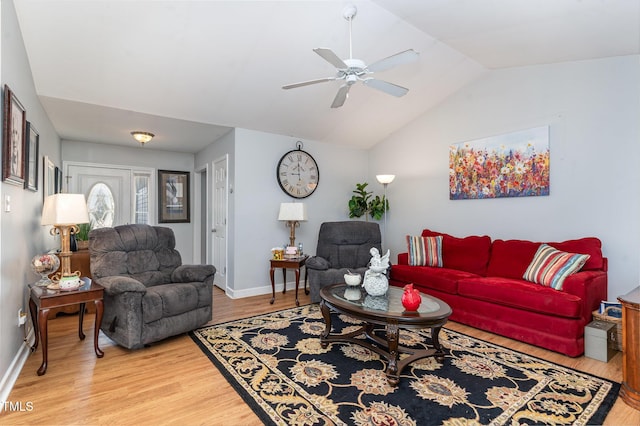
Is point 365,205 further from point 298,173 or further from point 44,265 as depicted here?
point 44,265

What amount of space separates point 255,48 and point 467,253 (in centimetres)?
343

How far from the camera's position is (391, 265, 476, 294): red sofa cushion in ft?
12.1

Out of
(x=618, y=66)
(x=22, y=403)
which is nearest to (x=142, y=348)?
(x=22, y=403)

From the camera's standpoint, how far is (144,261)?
3.42 metres

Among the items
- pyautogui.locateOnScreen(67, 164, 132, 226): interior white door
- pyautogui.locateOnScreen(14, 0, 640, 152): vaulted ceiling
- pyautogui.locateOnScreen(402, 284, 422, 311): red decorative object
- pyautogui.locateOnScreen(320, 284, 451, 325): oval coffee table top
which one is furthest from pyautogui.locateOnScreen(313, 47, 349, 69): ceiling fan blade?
pyautogui.locateOnScreen(67, 164, 132, 226): interior white door

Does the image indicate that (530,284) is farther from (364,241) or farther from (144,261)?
(144,261)

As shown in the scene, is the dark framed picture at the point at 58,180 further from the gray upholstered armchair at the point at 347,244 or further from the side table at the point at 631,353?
the side table at the point at 631,353

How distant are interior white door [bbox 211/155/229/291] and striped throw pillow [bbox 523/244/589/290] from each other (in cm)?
394

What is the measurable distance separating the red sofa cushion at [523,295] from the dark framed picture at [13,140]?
4.06m

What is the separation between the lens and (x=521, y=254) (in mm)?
3635

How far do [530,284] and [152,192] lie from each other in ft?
19.4

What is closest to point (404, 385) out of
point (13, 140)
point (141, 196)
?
point (13, 140)

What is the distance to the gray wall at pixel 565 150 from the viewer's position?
320 centimetres

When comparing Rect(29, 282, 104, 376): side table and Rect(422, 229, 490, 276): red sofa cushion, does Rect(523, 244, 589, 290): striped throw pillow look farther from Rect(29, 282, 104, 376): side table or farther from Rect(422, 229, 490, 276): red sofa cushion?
Rect(29, 282, 104, 376): side table
